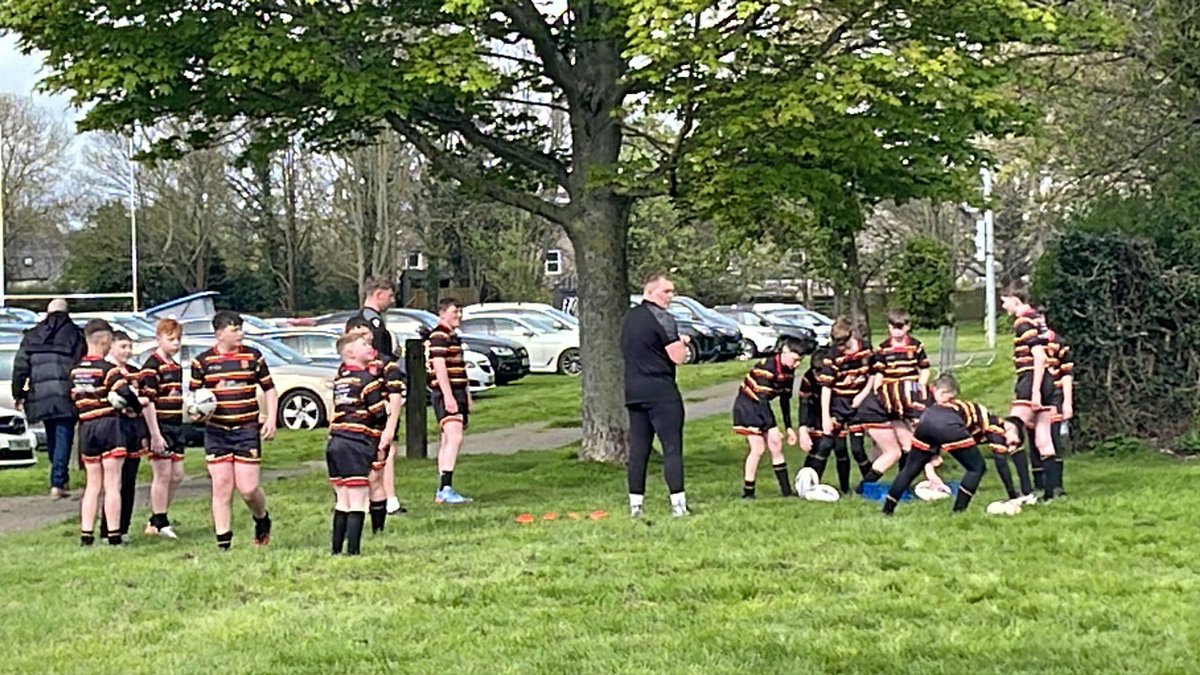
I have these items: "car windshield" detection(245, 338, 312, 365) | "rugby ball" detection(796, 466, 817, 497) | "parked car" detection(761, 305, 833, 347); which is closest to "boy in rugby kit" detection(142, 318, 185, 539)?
"rugby ball" detection(796, 466, 817, 497)

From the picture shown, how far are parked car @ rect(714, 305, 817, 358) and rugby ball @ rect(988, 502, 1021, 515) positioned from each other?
28.1m

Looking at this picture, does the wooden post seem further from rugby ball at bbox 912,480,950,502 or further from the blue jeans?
rugby ball at bbox 912,480,950,502

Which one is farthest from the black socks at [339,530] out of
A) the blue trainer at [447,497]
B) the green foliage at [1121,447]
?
the green foliage at [1121,447]

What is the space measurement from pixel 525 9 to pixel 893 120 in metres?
3.99

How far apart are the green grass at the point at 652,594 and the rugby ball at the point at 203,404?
0.94 m

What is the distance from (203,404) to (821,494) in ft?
16.4

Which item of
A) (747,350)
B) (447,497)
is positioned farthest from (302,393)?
(747,350)

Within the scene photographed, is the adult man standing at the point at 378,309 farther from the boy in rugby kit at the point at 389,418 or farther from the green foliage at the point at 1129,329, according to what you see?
the green foliage at the point at 1129,329

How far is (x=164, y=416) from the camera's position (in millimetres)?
11609

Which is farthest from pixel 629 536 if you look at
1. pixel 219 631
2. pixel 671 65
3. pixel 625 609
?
pixel 671 65

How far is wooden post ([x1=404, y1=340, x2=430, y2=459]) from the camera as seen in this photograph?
17.1 metres

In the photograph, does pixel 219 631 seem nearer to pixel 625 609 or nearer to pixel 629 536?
pixel 625 609

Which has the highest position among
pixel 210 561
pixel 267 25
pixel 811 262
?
pixel 267 25

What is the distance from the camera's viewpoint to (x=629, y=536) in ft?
34.1
